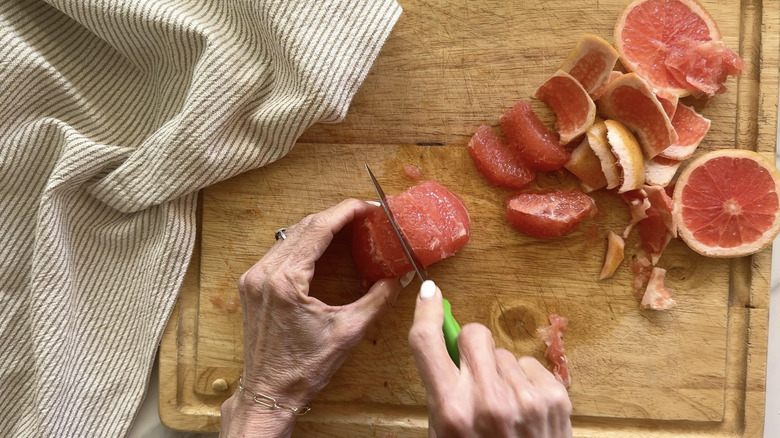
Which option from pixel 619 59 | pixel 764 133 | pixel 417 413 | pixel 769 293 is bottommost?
pixel 417 413

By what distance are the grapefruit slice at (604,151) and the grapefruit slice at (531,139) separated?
142 millimetres

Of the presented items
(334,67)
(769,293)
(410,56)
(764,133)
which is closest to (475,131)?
(410,56)

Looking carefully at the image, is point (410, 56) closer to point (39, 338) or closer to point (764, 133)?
point (764, 133)

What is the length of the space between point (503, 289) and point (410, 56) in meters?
1.13

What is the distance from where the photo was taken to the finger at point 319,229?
235cm

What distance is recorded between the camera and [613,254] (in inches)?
99.0

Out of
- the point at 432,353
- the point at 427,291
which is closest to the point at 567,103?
the point at 427,291

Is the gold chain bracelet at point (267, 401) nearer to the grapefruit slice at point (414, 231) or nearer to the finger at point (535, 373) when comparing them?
the grapefruit slice at point (414, 231)

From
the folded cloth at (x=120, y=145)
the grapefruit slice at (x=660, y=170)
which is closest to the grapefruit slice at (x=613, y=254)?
the grapefruit slice at (x=660, y=170)

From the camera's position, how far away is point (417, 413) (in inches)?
103

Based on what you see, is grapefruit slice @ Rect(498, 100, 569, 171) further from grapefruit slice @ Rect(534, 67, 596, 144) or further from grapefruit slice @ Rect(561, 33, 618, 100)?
grapefruit slice @ Rect(561, 33, 618, 100)

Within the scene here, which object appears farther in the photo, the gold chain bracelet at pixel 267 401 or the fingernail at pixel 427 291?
the gold chain bracelet at pixel 267 401

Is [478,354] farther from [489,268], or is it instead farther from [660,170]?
[660,170]

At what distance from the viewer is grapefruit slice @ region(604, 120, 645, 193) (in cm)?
240
